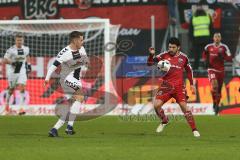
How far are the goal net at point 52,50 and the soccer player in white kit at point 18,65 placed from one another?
1.13 ft

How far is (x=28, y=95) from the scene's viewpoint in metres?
24.9

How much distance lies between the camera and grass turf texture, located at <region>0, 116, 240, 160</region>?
1214 centimetres

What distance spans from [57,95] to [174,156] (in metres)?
13.2

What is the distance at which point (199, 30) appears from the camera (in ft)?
88.0

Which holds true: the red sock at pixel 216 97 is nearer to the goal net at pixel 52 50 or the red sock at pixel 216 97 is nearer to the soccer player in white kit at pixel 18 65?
the goal net at pixel 52 50

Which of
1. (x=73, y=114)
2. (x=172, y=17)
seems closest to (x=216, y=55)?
(x=172, y=17)

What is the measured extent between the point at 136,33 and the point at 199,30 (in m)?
2.33

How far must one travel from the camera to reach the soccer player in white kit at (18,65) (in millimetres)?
24641

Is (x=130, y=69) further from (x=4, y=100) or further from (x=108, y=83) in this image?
(x=4, y=100)

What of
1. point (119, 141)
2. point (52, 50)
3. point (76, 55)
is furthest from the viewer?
point (52, 50)

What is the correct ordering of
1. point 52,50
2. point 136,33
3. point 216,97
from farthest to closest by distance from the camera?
point 136,33, point 52,50, point 216,97

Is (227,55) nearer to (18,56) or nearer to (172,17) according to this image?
(172,17)

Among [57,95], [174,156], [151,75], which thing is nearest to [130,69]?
[151,75]

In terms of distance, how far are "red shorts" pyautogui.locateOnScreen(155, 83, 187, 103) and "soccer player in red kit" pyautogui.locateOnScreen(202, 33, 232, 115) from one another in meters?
6.75
